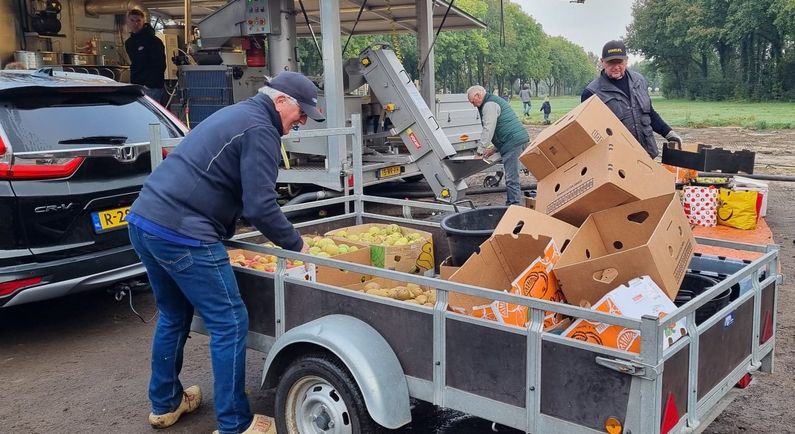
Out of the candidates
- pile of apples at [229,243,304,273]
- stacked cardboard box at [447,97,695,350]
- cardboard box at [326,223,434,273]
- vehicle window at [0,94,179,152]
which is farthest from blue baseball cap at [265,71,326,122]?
vehicle window at [0,94,179,152]

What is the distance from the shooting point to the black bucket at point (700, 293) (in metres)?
3.14

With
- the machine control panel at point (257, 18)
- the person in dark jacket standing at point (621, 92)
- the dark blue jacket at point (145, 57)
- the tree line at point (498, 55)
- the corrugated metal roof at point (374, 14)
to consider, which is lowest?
the person in dark jacket standing at point (621, 92)

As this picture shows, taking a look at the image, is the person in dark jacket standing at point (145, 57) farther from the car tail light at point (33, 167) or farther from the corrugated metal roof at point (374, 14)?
the car tail light at point (33, 167)

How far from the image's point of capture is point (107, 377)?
4.87 m

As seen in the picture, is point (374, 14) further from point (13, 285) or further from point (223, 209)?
point (223, 209)

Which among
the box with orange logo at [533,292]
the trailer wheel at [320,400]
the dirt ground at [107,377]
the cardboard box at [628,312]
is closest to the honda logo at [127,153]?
the dirt ground at [107,377]

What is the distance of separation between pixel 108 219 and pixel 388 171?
501 centimetres

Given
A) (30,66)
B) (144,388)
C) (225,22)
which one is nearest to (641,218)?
(144,388)

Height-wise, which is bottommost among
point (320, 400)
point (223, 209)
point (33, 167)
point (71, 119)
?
point (320, 400)

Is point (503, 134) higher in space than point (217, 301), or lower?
higher

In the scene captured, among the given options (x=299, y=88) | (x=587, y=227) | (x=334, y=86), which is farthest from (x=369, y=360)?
(x=334, y=86)

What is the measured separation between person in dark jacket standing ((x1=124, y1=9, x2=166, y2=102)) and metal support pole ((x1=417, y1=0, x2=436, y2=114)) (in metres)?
3.73

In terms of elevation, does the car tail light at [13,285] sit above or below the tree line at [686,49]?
below

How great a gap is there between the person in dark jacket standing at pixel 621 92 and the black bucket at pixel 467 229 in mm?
1952
